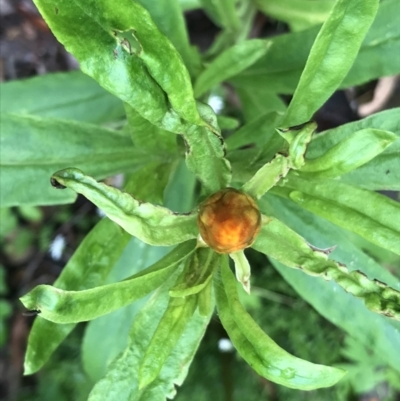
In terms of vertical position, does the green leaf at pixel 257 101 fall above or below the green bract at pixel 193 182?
below

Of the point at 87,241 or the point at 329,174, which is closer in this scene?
the point at 329,174

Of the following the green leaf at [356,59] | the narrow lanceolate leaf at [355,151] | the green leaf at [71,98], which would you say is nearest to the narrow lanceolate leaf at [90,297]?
the narrow lanceolate leaf at [355,151]

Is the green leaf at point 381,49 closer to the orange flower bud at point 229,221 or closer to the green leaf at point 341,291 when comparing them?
the green leaf at point 341,291

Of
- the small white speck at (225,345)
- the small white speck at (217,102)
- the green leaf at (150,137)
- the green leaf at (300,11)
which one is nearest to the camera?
the green leaf at (150,137)

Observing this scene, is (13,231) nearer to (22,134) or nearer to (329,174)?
(22,134)

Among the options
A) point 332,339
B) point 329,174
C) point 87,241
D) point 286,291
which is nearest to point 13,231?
point 286,291

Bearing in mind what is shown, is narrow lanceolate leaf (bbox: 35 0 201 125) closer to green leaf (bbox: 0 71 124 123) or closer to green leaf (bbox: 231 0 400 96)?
green leaf (bbox: 231 0 400 96)
